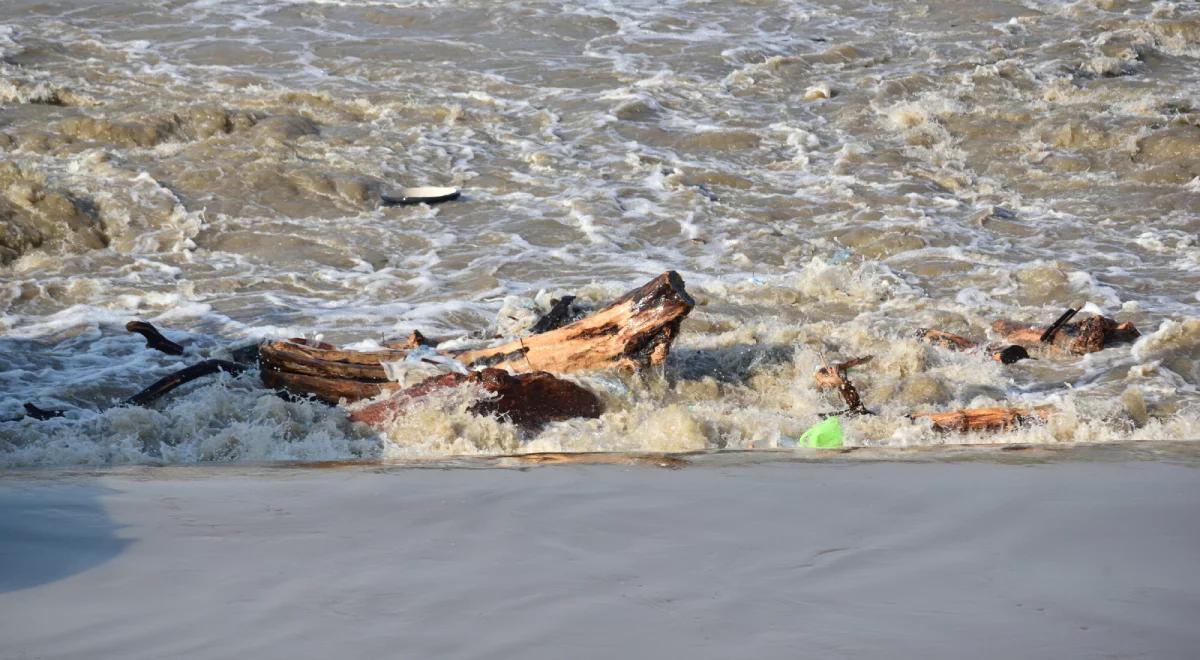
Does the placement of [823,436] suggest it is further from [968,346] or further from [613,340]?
[968,346]

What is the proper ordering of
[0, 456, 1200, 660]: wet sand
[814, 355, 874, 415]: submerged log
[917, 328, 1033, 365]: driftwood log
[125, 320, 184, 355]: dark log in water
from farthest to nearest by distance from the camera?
[917, 328, 1033, 365]: driftwood log, [125, 320, 184, 355]: dark log in water, [814, 355, 874, 415]: submerged log, [0, 456, 1200, 660]: wet sand

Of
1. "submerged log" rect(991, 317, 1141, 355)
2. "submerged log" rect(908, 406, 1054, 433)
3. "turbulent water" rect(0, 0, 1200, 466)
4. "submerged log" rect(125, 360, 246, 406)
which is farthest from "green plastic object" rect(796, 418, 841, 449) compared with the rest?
"submerged log" rect(125, 360, 246, 406)

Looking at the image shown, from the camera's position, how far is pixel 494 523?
11.7 feet

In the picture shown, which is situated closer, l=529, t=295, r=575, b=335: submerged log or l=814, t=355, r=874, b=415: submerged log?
l=814, t=355, r=874, b=415: submerged log

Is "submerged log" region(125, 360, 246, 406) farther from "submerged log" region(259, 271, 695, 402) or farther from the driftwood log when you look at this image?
the driftwood log

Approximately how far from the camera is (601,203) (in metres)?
10.1

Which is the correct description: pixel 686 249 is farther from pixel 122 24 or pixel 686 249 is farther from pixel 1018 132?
pixel 122 24

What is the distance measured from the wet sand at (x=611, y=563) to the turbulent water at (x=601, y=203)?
1.52 meters

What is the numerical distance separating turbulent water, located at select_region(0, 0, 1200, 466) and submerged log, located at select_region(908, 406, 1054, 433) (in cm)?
8

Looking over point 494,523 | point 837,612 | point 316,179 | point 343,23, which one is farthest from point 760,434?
point 343,23

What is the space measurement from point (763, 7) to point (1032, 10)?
3.54 meters

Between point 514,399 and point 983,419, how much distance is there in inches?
85.6

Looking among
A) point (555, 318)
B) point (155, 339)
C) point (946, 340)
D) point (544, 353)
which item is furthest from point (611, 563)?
point (946, 340)

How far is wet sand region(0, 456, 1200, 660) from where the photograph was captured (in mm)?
2643
